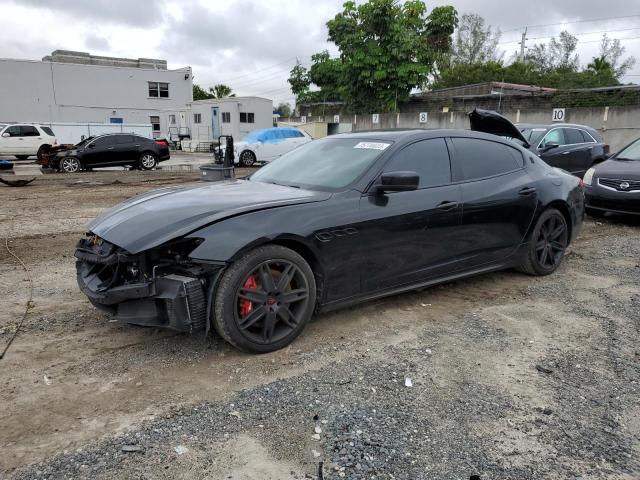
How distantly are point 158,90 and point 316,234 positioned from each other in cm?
4100

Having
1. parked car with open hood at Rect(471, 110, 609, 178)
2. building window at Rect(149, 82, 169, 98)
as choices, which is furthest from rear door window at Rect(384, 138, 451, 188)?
building window at Rect(149, 82, 169, 98)

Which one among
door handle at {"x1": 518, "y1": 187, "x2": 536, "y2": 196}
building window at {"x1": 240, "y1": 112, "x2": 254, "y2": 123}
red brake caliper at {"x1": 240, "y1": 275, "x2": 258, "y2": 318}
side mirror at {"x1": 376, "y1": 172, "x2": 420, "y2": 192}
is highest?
building window at {"x1": 240, "y1": 112, "x2": 254, "y2": 123}

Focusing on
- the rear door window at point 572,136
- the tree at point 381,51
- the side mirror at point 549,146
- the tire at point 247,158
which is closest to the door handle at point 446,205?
the side mirror at point 549,146

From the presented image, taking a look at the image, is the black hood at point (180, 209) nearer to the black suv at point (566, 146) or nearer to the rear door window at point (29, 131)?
the black suv at point (566, 146)

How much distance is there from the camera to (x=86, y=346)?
3555 mm

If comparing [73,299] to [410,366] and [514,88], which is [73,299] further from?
[514,88]

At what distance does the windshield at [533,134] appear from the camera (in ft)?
35.3

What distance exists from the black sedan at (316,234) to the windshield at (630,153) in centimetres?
479

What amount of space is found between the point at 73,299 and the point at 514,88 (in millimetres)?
37093

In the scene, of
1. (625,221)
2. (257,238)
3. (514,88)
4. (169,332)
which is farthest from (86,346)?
(514,88)

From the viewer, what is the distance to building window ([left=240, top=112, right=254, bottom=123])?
31922 millimetres

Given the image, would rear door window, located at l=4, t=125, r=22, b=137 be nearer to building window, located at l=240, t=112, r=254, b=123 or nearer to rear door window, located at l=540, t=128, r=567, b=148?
building window, located at l=240, t=112, r=254, b=123

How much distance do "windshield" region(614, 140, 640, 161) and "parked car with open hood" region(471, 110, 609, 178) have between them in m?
1.55

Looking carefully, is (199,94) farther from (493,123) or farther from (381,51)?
(493,123)
